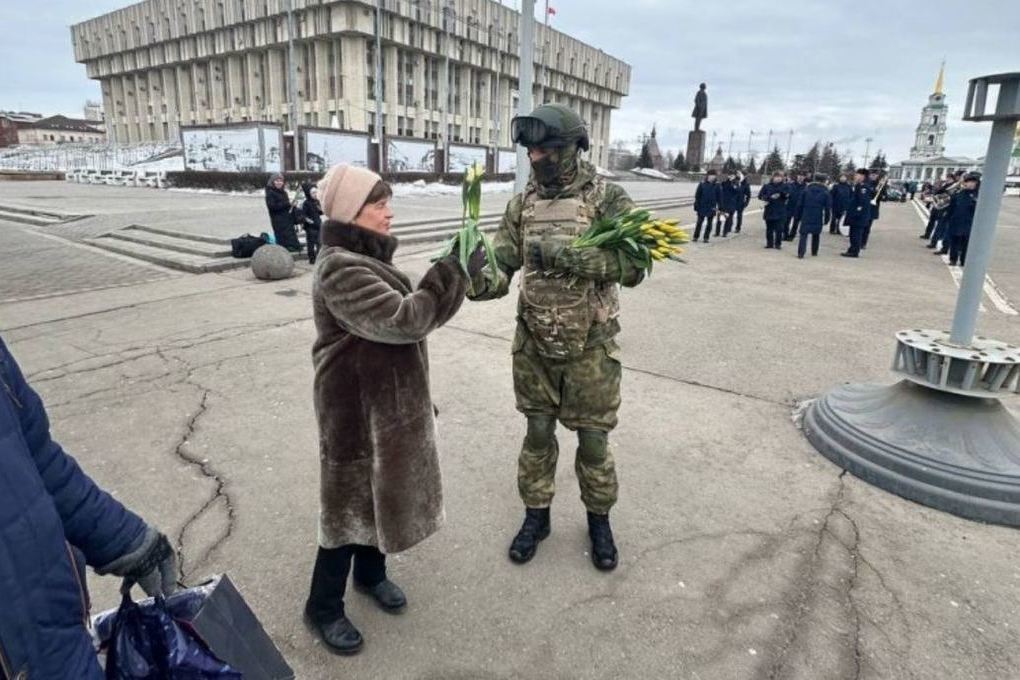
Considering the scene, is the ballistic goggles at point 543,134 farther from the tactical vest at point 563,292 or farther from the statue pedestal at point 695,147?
the statue pedestal at point 695,147

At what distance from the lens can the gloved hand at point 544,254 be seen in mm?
2490

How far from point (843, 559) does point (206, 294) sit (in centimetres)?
801

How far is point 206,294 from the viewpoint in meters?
8.18

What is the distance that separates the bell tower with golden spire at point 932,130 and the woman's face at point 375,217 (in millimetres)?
120884

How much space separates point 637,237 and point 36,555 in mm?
2099

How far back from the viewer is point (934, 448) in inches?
136

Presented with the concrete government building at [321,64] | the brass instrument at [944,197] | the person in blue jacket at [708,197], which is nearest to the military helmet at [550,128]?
the person in blue jacket at [708,197]

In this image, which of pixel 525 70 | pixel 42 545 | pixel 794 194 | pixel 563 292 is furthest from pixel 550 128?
pixel 794 194

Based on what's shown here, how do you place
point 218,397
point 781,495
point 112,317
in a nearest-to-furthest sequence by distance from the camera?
1. point 781,495
2. point 218,397
3. point 112,317

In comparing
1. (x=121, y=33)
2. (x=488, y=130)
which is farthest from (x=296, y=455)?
(x=121, y=33)

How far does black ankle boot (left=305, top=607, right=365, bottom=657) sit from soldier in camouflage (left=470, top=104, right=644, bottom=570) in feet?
2.67

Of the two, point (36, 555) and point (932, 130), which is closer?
point (36, 555)

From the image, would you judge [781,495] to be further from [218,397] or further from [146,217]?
[146,217]

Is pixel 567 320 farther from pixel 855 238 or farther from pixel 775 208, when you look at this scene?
pixel 775 208
